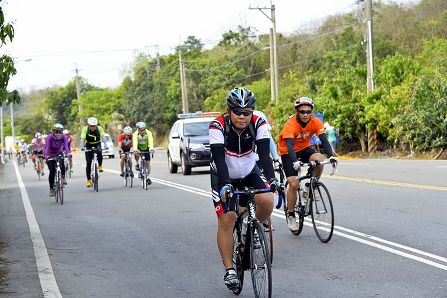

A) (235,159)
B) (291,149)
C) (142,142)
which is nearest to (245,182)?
(235,159)

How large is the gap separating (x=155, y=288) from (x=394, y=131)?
2520 cm

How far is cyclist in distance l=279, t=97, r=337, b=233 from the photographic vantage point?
10266 millimetres

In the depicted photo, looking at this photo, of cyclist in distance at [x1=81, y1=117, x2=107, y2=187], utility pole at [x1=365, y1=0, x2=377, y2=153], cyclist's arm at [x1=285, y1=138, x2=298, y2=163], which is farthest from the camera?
utility pole at [x1=365, y1=0, x2=377, y2=153]

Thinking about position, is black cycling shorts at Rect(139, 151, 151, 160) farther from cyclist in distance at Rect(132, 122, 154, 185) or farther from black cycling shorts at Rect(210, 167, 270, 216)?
black cycling shorts at Rect(210, 167, 270, 216)

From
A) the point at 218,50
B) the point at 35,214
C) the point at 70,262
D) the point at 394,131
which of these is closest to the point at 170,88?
the point at 218,50

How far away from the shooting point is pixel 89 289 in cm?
816

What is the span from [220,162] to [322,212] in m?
3.51

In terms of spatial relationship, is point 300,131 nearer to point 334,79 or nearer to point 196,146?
point 196,146

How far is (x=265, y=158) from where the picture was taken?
7230 mm

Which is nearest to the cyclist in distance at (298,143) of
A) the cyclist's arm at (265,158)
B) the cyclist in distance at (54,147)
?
the cyclist's arm at (265,158)

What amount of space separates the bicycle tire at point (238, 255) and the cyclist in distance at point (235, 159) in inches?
3.1

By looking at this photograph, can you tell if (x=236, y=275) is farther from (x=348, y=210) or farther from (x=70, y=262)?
(x=348, y=210)

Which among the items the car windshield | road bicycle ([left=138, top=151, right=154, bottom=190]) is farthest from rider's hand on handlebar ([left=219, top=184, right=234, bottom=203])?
the car windshield

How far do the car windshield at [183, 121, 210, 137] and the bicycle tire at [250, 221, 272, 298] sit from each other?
764 inches
